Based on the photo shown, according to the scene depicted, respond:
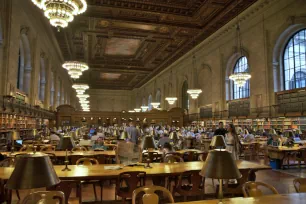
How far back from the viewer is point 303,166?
9195mm

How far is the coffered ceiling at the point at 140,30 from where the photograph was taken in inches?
550

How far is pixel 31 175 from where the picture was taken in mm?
1677

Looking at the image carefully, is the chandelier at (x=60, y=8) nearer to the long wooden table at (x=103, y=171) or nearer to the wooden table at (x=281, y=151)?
the long wooden table at (x=103, y=171)

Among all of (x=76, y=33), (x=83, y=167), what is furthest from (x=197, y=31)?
(x=83, y=167)

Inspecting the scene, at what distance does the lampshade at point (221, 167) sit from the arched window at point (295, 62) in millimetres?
12419

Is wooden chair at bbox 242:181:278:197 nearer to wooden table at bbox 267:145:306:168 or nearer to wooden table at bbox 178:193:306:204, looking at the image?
wooden table at bbox 178:193:306:204

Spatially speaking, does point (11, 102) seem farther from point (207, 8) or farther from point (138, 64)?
point (138, 64)

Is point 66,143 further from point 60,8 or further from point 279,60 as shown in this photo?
point 279,60

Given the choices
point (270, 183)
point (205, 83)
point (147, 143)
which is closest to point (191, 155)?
point (270, 183)

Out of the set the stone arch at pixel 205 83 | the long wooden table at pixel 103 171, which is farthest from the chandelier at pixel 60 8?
the stone arch at pixel 205 83

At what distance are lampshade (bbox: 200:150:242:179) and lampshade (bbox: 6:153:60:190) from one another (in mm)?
1195

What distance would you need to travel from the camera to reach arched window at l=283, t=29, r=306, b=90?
1259cm

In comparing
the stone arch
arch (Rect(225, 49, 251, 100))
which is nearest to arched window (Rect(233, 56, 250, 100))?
arch (Rect(225, 49, 251, 100))

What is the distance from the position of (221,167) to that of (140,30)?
54.2 ft
